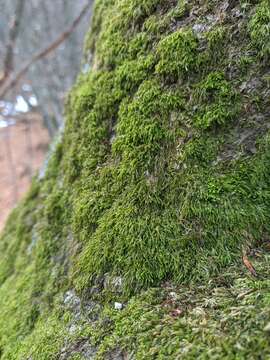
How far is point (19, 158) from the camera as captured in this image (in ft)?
48.2

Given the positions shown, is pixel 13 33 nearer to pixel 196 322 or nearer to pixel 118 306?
pixel 118 306

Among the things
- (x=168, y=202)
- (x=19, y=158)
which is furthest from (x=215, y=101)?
(x=19, y=158)

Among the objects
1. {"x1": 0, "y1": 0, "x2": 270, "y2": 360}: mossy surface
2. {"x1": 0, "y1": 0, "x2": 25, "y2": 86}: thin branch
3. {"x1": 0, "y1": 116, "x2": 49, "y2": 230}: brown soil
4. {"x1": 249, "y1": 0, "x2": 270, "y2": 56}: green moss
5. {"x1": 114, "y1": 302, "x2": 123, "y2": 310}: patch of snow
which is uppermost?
{"x1": 0, "y1": 0, "x2": 25, "y2": 86}: thin branch

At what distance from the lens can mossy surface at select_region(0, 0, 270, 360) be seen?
4.33 feet

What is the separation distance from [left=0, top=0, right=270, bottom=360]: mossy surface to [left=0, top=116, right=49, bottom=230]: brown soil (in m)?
9.70

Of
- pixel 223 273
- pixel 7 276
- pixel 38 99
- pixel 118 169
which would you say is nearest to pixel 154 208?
pixel 118 169

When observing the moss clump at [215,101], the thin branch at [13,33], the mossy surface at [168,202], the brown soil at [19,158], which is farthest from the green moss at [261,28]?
the brown soil at [19,158]

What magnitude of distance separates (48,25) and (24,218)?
27.7ft

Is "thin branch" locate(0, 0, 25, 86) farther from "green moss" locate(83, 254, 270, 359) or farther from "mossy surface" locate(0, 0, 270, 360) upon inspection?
"green moss" locate(83, 254, 270, 359)

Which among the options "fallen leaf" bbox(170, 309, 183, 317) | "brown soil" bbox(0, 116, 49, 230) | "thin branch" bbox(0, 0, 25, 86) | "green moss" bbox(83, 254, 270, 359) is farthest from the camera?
"brown soil" bbox(0, 116, 49, 230)

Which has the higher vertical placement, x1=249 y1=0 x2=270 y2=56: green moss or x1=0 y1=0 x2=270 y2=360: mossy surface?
x1=249 y1=0 x2=270 y2=56: green moss

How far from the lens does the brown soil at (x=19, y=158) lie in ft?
39.7

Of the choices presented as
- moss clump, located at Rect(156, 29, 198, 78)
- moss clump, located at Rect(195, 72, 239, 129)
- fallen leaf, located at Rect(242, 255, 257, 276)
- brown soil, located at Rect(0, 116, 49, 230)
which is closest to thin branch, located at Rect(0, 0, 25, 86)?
moss clump, located at Rect(156, 29, 198, 78)

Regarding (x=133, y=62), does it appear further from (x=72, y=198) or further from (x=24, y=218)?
(x=24, y=218)
